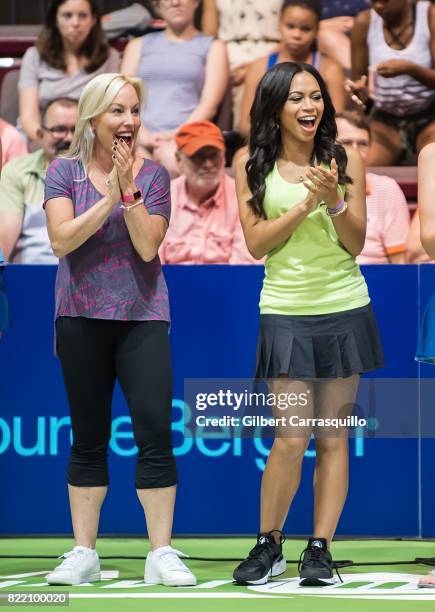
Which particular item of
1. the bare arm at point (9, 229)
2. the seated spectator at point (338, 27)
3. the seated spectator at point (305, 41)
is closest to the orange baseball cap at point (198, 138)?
the seated spectator at point (305, 41)

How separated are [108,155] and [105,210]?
0.32m

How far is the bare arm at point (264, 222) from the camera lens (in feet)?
12.9

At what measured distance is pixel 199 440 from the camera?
4.97 m

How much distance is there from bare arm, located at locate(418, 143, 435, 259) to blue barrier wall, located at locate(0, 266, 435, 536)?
1.06 metres

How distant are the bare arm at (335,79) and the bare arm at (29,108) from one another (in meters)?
1.70

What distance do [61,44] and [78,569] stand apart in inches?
158

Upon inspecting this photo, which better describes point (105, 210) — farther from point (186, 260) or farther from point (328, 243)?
point (186, 260)

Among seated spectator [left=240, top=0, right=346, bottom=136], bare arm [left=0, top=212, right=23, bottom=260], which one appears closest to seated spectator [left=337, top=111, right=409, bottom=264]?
seated spectator [left=240, top=0, right=346, bottom=136]

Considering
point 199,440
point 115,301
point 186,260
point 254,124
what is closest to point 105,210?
point 115,301

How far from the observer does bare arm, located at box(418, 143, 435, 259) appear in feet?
12.6

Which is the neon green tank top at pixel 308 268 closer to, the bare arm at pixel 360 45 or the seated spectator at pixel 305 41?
the seated spectator at pixel 305 41

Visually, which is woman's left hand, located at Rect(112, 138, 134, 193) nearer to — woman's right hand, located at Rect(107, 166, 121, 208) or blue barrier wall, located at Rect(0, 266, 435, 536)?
woman's right hand, located at Rect(107, 166, 121, 208)

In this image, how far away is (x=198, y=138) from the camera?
20.6 feet

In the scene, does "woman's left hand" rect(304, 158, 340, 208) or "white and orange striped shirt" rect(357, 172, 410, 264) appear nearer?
"woman's left hand" rect(304, 158, 340, 208)
